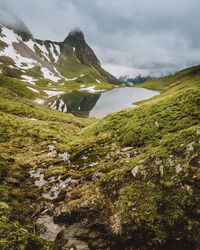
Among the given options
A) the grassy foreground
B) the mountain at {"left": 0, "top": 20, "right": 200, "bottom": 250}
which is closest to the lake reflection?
the mountain at {"left": 0, "top": 20, "right": 200, "bottom": 250}

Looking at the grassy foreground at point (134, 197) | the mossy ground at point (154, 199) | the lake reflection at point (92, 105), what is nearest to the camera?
the mossy ground at point (154, 199)

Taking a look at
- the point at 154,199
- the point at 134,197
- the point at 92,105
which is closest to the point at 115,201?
the point at 134,197

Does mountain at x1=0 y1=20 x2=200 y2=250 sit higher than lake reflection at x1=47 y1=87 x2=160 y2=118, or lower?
lower

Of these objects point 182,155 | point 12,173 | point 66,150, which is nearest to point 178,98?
point 182,155

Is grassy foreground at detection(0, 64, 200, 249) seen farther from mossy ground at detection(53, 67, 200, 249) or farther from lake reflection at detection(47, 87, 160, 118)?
lake reflection at detection(47, 87, 160, 118)

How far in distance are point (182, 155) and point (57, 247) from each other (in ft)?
28.6

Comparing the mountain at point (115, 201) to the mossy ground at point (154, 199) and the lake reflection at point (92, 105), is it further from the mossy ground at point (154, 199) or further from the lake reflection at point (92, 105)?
the lake reflection at point (92, 105)

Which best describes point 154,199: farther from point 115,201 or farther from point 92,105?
point 92,105

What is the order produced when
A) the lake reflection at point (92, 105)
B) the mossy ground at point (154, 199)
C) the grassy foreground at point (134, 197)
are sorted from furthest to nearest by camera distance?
1. the lake reflection at point (92, 105)
2. the grassy foreground at point (134, 197)
3. the mossy ground at point (154, 199)

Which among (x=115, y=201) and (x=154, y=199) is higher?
(x=154, y=199)

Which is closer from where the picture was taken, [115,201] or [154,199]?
[154,199]

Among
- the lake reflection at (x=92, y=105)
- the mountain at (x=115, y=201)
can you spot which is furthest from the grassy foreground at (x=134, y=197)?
the lake reflection at (x=92, y=105)

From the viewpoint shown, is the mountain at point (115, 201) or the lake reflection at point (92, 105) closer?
the mountain at point (115, 201)

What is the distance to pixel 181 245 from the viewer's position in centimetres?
502
